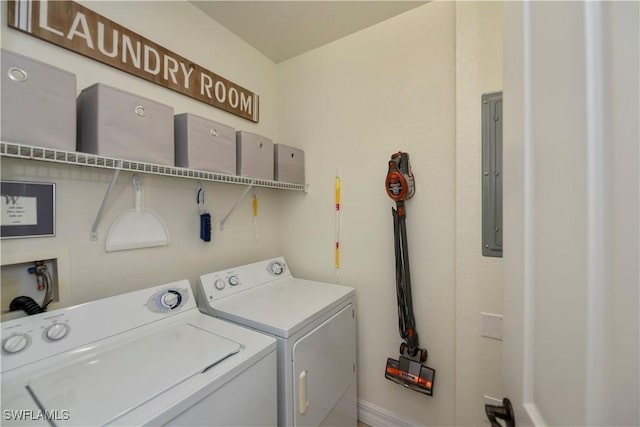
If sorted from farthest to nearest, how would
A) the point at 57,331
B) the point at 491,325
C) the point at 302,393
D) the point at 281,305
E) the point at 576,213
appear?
1. the point at 281,305
2. the point at 491,325
3. the point at 302,393
4. the point at 57,331
5. the point at 576,213

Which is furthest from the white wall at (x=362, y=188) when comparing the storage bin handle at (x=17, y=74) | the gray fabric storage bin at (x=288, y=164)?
the storage bin handle at (x=17, y=74)

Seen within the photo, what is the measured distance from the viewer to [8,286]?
0.98 m

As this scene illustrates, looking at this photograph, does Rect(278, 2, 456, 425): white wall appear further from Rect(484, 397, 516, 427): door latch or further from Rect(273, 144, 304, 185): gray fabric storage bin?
Rect(484, 397, 516, 427): door latch

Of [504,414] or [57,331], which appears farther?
[57,331]

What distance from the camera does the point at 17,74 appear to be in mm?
831

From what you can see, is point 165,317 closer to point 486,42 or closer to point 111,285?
point 111,285

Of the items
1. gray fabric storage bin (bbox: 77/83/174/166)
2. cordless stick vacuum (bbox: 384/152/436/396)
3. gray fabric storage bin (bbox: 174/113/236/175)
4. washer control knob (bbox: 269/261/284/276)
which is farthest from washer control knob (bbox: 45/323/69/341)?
cordless stick vacuum (bbox: 384/152/436/396)

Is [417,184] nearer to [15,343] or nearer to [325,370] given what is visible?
[325,370]

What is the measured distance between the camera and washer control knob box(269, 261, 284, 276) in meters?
1.91

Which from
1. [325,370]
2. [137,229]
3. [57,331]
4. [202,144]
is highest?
[202,144]

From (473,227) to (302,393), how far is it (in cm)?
121

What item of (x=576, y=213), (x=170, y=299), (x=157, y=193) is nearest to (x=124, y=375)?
(x=170, y=299)

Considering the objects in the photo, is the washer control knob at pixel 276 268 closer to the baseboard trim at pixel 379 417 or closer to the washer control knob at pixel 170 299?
the washer control knob at pixel 170 299

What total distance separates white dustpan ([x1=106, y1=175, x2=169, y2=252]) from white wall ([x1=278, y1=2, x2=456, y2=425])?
1.02m
